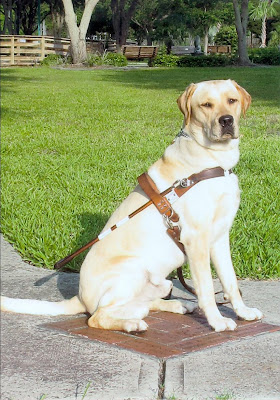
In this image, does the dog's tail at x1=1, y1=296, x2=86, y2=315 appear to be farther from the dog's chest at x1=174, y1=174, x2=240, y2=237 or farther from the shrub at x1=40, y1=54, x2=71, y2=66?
the shrub at x1=40, y1=54, x2=71, y2=66

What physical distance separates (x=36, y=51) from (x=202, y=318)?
35.9 metres

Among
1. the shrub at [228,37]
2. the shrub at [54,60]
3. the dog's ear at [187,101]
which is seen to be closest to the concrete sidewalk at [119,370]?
the dog's ear at [187,101]

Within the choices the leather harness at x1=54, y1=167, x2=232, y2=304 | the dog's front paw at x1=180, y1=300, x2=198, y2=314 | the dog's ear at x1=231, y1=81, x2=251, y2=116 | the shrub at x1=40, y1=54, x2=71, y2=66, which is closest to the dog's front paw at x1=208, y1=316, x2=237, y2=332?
the dog's front paw at x1=180, y1=300, x2=198, y2=314

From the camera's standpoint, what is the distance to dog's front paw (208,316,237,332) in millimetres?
3748

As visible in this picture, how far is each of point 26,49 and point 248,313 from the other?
36.9m

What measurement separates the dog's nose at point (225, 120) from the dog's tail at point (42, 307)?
1.29m

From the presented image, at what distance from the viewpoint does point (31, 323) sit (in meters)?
3.80

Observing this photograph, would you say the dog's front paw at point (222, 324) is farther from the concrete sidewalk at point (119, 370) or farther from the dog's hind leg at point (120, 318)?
the dog's hind leg at point (120, 318)

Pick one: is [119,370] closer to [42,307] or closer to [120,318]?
[120,318]

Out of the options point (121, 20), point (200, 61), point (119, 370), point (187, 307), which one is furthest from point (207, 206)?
point (121, 20)

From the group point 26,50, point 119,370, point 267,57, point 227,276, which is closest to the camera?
point 119,370

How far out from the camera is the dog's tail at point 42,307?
3924mm

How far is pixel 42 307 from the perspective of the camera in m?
3.94

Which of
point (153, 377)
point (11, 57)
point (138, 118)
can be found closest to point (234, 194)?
point (153, 377)
